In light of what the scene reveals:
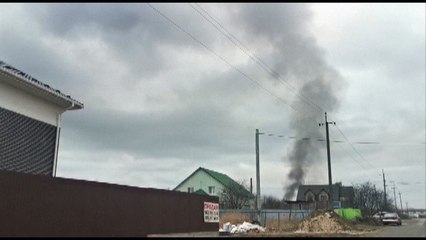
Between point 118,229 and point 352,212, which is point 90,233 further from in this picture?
point 352,212

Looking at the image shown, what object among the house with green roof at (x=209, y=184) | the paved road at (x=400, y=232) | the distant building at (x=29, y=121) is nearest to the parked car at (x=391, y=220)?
the paved road at (x=400, y=232)

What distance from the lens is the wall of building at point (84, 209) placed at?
15.7 metres

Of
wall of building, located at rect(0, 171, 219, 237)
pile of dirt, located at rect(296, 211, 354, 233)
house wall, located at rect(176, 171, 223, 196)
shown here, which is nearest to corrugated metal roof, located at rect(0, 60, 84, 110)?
wall of building, located at rect(0, 171, 219, 237)

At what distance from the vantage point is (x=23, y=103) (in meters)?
20.0

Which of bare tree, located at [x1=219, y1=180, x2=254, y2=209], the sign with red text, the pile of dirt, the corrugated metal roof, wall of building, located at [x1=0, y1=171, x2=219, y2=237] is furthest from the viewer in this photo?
bare tree, located at [x1=219, y1=180, x2=254, y2=209]

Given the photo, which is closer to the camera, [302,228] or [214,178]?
[302,228]

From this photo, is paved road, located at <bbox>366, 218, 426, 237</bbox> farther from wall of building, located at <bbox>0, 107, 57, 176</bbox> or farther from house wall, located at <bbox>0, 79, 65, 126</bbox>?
house wall, located at <bbox>0, 79, 65, 126</bbox>

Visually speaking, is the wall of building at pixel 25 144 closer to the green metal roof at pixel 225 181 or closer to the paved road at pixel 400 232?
the paved road at pixel 400 232

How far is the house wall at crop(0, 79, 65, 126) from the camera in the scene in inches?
741

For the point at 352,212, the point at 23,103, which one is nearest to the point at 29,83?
the point at 23,103

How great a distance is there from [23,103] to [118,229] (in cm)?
696

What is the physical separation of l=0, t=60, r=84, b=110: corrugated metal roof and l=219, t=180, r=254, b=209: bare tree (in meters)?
47.0

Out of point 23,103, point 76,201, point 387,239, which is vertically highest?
point 23,103

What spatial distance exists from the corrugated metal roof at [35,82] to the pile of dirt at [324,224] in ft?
69.2
